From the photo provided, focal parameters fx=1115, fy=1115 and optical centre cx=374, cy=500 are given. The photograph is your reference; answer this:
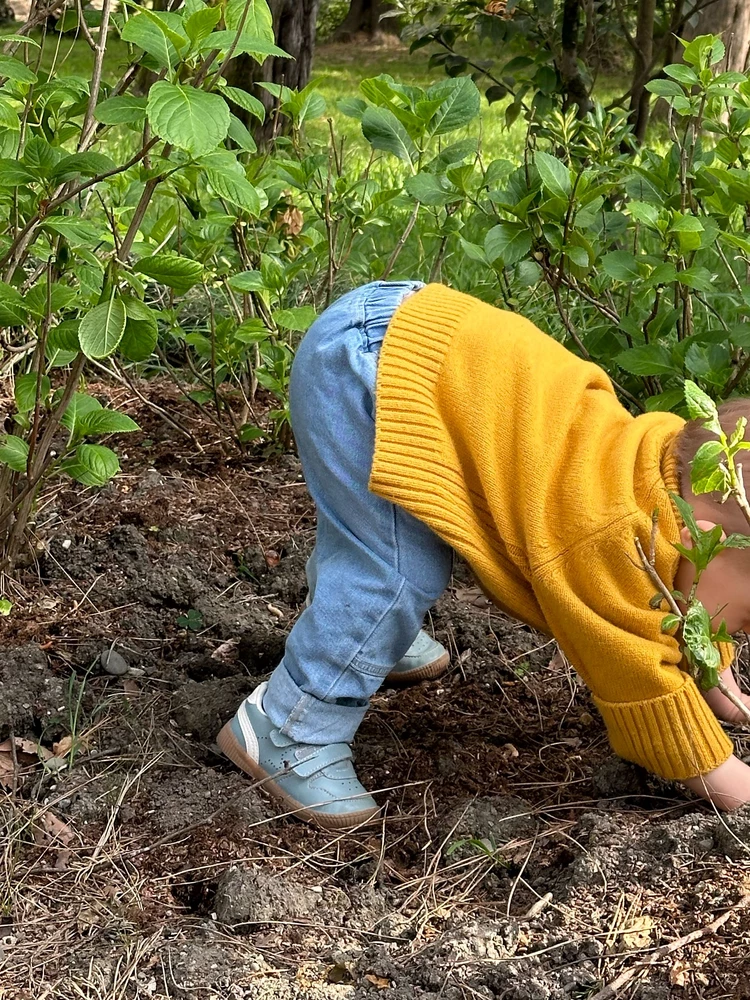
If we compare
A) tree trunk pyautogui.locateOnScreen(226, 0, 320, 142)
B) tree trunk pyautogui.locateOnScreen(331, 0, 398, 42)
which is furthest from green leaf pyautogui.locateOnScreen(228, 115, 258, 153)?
tree trunk pyautogui.locateOnScreen(331, 0, 398, 42)

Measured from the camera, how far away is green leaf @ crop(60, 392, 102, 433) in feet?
7.66

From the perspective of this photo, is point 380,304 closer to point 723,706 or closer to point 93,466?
point 93,466

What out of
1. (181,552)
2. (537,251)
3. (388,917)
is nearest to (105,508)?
(181,552)

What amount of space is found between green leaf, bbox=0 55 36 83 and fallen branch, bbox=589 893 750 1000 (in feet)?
5.72

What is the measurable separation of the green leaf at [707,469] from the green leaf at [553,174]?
111cm

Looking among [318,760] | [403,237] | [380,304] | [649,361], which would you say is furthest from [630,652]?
[403,237]

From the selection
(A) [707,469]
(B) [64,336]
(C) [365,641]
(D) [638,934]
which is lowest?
(D) [638,934]

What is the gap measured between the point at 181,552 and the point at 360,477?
98 cm

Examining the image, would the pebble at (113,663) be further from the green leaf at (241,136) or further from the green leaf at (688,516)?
the green leaf at (688,516)

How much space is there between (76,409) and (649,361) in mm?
1283

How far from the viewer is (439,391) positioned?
6.44ft

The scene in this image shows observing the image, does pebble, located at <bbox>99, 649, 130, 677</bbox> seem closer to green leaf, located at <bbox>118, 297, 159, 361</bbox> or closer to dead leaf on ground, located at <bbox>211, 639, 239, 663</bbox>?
dead leaf on ground, located at <bbox>211, 639, 239, 663</bbox>

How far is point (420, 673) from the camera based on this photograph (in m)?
2.54

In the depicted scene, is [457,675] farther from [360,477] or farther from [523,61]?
[523,61]
